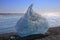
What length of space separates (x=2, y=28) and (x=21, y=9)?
30 cm

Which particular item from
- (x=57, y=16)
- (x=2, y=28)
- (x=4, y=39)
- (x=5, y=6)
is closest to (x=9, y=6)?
(x=5, y=6)

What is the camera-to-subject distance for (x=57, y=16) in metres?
1.57

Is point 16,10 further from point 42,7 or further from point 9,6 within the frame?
point 42,7

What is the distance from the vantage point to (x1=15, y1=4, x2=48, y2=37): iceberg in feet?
4.91

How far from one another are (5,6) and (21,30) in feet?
1.06

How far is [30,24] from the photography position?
1.50 metres

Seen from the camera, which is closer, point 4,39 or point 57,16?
point 4,39

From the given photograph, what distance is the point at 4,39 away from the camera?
1.46m

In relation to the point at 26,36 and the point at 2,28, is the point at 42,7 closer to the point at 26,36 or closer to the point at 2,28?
the point at 26,36

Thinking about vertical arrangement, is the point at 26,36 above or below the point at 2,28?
below

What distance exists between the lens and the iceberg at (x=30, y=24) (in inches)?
58.9

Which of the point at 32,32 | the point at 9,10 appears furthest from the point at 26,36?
the point at 9,10

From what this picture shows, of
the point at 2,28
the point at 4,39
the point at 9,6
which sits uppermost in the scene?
the point at 9,6

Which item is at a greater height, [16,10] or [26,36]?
→ [16,10]
